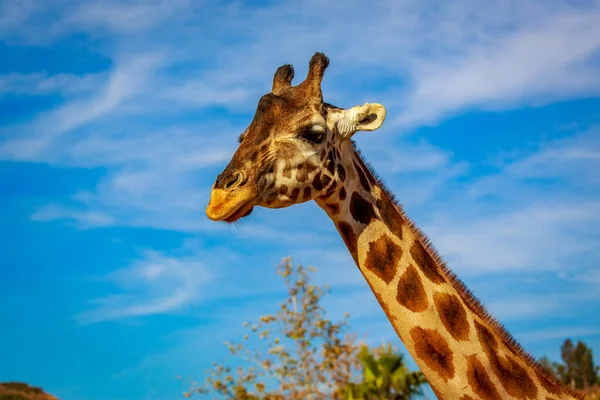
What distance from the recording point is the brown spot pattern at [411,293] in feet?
20.8

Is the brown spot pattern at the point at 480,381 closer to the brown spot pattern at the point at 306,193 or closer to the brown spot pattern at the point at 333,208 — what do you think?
the brown spot pattern at the point at 333,208

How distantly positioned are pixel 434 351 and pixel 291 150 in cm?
205

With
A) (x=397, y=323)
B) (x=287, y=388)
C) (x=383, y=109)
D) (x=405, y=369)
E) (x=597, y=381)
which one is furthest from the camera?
(x=597, y=381)

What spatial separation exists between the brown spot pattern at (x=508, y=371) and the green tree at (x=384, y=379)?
13577 mm

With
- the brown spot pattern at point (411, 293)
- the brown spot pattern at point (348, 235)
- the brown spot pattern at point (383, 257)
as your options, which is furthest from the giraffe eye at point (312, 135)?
the brown spot pattern at point (411, 293)

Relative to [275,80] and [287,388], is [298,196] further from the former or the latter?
[287,388]

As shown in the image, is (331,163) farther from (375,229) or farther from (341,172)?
(375,229)

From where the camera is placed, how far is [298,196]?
6496mm

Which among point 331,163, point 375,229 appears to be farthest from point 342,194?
point 375,229

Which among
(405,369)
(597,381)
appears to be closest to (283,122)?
(405,369)

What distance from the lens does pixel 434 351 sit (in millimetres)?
6191

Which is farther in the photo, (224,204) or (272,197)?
(272,197)

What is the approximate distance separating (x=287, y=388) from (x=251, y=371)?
117 cm

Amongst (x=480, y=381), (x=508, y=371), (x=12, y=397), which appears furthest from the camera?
(x=12, y=397)
